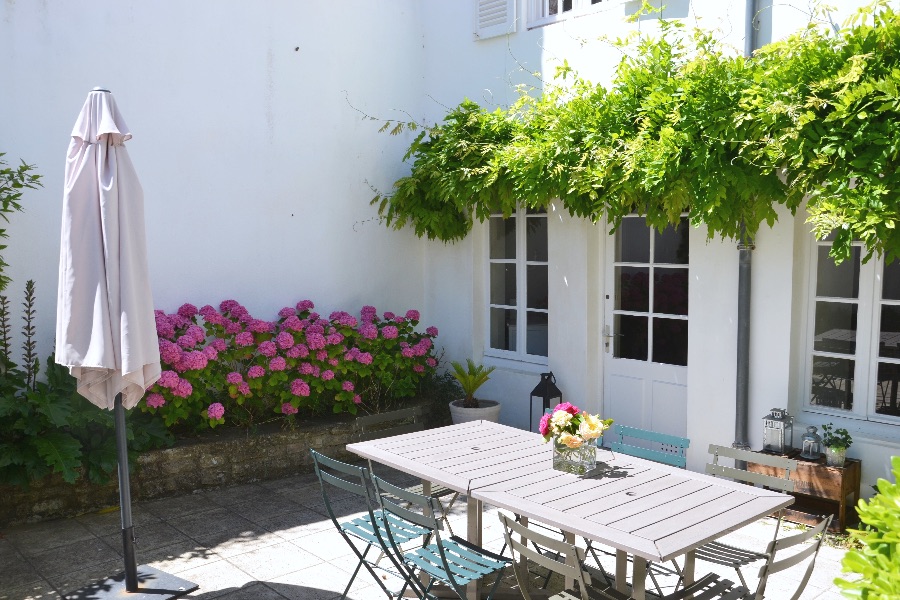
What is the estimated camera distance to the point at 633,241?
7609mm

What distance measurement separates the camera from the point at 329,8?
8.56m

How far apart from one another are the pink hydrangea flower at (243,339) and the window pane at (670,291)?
3767 millimetres

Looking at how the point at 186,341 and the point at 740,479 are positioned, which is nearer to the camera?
the point at 740,479

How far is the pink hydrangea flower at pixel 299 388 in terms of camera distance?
7.38 metres

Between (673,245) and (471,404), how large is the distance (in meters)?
2.65

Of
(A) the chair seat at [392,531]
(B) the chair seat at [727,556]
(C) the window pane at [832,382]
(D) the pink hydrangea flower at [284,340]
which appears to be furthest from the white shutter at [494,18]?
(B) the chair seat at [727,556]

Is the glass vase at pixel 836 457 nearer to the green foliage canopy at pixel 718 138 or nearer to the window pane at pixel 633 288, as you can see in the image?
the green foliage canopy at pixel 718 138

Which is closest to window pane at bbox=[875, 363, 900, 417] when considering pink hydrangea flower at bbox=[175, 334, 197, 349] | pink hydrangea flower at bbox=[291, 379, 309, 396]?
pink hydrangea flower at bbox=[291, 379, 309, 396]

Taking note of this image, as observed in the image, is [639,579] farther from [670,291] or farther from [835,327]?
[670,291]

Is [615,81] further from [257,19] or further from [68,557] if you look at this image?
[68,557]

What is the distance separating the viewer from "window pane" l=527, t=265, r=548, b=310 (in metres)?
8.45

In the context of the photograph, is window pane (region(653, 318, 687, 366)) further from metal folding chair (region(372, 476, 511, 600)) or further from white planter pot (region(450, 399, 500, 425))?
metal folding chair (region(372, 476, 511, 600))

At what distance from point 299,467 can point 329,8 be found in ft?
15.8

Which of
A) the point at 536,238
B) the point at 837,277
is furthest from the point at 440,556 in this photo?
the point at 536,238
